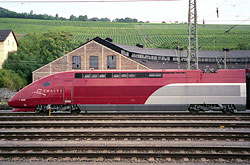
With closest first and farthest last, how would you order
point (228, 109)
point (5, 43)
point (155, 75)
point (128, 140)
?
point (128, 140) → point (228, 109) → point (155, 75) → point (5, 43)

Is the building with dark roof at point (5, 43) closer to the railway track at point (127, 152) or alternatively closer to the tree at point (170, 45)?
the tree at point (170, 45)

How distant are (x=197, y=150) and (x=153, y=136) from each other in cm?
271

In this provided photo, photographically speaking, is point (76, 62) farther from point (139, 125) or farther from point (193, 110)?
point (139, 125)

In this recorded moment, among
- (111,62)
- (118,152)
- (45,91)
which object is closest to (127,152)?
(118,152)

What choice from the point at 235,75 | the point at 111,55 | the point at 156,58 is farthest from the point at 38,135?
the point at 156,58

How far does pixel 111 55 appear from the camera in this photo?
157 ft

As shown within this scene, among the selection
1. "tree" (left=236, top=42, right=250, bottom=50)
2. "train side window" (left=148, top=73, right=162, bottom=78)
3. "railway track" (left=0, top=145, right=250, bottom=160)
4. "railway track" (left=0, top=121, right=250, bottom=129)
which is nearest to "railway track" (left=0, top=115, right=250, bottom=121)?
"railway track" (left=0, top=121, right=250, bottom=129)

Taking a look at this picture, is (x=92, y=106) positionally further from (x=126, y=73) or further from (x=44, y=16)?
(x=44, y=16)

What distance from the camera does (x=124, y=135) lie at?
15.4 m

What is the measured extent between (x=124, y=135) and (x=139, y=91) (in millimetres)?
6673

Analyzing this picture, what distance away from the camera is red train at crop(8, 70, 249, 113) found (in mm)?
21203

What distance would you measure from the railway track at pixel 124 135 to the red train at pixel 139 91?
5.67 metres

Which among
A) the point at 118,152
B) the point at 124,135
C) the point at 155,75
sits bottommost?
the point at 118,152

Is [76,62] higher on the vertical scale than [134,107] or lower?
higher
